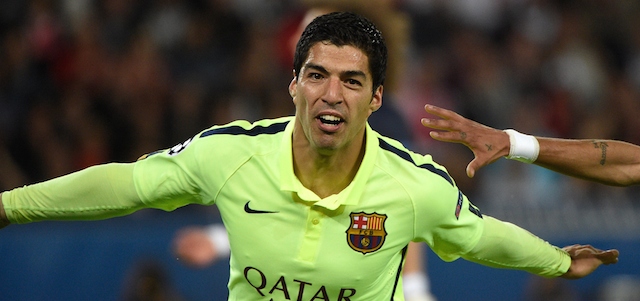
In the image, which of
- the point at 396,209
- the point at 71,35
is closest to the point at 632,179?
the point at 396,209

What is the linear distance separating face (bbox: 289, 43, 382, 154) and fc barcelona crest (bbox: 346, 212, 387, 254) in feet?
0.88

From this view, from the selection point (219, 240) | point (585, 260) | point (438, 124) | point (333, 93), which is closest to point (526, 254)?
point (585, 260)

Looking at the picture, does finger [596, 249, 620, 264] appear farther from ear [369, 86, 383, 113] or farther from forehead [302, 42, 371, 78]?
forehead [302, 42, 371, 78]

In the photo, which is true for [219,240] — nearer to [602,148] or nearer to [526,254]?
[526,254]

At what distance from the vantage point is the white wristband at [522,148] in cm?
414

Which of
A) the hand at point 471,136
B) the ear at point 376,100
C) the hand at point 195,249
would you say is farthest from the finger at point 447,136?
the hand at point 195,249

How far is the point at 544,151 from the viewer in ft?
14.0

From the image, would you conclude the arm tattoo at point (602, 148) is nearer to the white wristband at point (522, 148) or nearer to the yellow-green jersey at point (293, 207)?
the white wristband at point (522, 148)

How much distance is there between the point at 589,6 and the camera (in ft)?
36.0

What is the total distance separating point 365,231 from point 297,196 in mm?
269

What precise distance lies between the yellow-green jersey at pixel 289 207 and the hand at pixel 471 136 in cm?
18

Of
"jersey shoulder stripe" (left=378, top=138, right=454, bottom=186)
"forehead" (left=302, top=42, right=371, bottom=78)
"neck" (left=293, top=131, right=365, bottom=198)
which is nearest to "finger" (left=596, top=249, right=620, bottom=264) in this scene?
"jersey shoulder stripe" (left=378, top=138, right=454, bottom=186)

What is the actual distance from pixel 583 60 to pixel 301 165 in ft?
24.3

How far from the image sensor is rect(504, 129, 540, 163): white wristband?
414 cm
